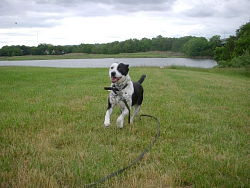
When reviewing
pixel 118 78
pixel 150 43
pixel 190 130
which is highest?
pixel 150 43

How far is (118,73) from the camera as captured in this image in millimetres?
6547

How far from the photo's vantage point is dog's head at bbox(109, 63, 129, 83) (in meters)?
6.55

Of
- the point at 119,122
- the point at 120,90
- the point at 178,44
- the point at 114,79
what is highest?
the point at 178,44

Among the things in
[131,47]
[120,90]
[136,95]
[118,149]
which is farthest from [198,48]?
[118,149]

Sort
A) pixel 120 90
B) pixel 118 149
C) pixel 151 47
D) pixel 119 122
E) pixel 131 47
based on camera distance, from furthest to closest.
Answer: pixel 151 47 < pixel 131 47 < pixel 120 90 < pixel 119 122 < pixel 118 149

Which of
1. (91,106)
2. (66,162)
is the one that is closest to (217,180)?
(66,162)

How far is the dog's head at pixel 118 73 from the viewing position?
6.55 metres

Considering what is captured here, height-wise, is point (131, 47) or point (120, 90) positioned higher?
point (131, 47)

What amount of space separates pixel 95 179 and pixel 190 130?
3.52 metres

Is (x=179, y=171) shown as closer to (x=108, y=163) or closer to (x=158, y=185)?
(x=158, y=185)

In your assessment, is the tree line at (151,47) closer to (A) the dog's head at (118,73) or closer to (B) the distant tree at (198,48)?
(B) the distant tree at (198,48)

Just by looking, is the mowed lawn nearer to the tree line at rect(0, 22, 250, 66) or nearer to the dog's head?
the dog's head

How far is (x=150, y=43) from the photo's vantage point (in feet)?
508

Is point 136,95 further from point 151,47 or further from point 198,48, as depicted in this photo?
point 151,47
